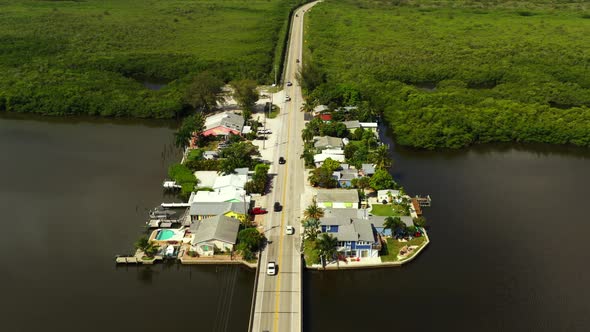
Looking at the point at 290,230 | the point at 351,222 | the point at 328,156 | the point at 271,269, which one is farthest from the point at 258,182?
the point at 271,269

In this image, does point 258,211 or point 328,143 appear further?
point 328,143

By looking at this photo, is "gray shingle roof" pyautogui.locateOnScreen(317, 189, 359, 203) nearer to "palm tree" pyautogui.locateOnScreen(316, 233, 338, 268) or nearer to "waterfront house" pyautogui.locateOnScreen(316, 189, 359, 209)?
"waterfront house" pyautogui.locateOnScreen(316, 189, 359, 209)

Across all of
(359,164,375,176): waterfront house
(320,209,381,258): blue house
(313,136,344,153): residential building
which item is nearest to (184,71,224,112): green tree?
(313,136,344,153): residential building

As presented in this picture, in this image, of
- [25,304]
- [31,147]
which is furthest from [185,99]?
[25,304]

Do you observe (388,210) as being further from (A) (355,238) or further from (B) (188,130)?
(B) (188,130)

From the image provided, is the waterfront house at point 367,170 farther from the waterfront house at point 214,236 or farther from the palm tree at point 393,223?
the waterfront house at point 214,236
